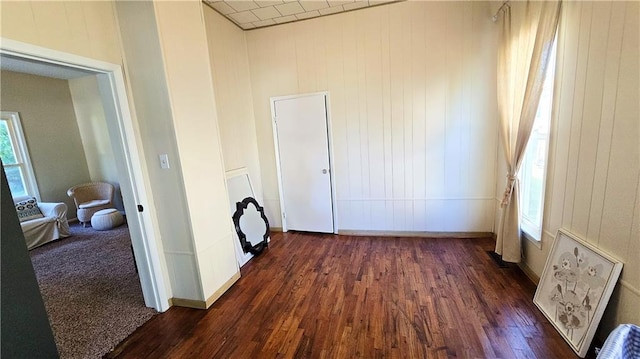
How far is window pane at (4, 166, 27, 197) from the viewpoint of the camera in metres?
4.50

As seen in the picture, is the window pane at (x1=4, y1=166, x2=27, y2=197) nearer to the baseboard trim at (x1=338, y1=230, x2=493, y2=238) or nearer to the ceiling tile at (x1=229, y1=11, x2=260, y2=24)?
the ceiling tile at (x1=229, y1=11, x2=260, y2=24)

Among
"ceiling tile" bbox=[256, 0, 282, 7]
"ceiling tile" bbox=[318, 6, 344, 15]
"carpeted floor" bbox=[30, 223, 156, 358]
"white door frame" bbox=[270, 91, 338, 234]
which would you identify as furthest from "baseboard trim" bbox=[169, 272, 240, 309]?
"ceiling tile" bbox=[318, 6, 344, 15]

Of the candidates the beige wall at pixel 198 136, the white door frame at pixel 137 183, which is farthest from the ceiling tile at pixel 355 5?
the white door frame at pixel 137 183

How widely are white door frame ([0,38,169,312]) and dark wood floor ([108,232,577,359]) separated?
271mm

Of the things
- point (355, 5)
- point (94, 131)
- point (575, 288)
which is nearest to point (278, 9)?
point (355, 5)

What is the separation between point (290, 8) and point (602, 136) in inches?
121

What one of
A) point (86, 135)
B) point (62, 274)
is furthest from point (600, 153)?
point (86, 135)

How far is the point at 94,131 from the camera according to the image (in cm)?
522

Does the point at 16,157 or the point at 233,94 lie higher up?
the point at 233,94

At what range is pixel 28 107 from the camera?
461 centimetres

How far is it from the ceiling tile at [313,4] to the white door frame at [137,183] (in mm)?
2058

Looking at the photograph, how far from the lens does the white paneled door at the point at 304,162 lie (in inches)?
138

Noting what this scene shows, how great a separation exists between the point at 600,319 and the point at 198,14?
358cm

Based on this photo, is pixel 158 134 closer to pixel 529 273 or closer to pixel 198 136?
pixel 198 136
